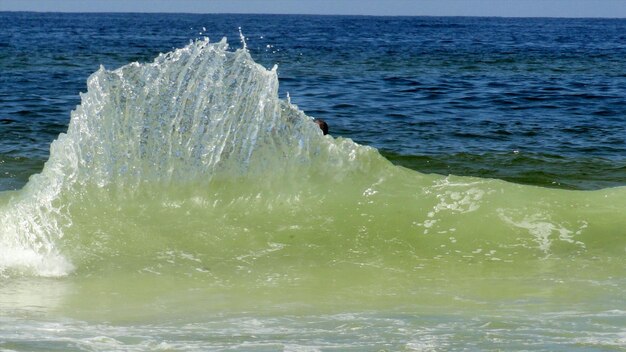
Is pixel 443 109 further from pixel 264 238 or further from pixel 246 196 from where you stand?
pixel 264 238

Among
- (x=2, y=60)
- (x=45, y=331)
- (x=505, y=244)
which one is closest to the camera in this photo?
(x=45, y=331)

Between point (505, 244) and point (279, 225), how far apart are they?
1955mm

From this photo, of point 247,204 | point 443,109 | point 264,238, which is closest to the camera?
point 264,238

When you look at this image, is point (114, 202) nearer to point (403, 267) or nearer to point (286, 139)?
point (286, 139)

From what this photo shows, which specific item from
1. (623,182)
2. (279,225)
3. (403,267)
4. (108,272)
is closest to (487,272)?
(403,267)

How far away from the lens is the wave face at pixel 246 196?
27.7ft

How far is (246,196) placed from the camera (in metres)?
9.40

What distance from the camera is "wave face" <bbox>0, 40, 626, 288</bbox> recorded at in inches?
332

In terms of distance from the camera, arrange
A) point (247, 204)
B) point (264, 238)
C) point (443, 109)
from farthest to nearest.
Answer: point (443, 109) < point (247, 204) < point (264, 238)

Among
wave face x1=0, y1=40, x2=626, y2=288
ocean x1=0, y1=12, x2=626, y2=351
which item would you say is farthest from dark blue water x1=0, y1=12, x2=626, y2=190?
wave face x1=0, y1=40, x2=626, y2=288

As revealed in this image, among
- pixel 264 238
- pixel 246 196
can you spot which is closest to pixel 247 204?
pixel 246 196

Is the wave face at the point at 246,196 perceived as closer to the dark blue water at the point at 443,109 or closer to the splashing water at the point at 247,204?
the splashing water at the point at 247,204

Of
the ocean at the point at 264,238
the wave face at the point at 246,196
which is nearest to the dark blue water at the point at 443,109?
the ocean at the point at 264,238

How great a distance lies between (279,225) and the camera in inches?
356
